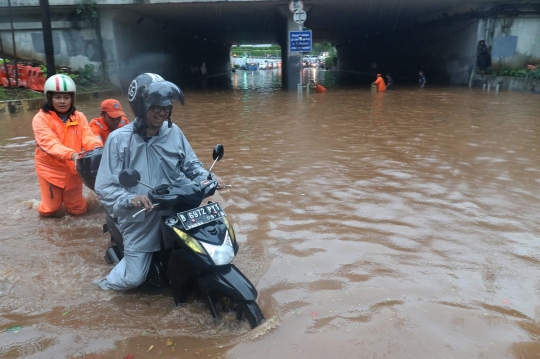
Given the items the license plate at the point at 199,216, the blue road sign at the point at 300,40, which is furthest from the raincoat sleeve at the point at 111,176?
the blue road sign at the point at 300,40

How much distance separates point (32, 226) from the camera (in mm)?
4641

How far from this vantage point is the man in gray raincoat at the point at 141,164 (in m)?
2.84

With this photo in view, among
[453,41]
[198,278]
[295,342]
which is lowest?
[295,342]

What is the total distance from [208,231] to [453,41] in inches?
910

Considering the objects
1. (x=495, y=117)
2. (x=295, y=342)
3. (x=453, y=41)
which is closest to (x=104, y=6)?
(x=495, y=117)

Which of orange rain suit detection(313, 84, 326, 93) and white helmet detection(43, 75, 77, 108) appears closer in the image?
white helmet detection(43, 75, 77, 108)

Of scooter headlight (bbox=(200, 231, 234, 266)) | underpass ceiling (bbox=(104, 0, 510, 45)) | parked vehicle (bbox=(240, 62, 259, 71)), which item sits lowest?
Result: scooter headlight (bbox=(200, 231, 234, 266))

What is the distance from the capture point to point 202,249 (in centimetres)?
263

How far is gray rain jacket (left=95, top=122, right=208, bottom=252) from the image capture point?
9.58ft

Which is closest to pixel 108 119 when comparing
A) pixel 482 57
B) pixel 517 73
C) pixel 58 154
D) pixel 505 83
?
pixel 58 154

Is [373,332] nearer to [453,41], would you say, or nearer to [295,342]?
[295,342]

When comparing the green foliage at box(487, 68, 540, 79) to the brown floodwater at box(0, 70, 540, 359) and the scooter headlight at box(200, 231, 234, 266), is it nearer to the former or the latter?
the brown floodwater at box(0, 70, 540, 359)

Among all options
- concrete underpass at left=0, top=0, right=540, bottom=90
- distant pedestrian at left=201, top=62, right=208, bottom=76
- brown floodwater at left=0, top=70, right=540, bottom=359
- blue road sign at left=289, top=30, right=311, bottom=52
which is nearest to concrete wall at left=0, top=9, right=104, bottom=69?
concrete underpass at left=0, top=0, right=540, bottom=90

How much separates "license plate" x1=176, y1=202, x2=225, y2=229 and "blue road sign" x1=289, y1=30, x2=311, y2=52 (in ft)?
51.2
